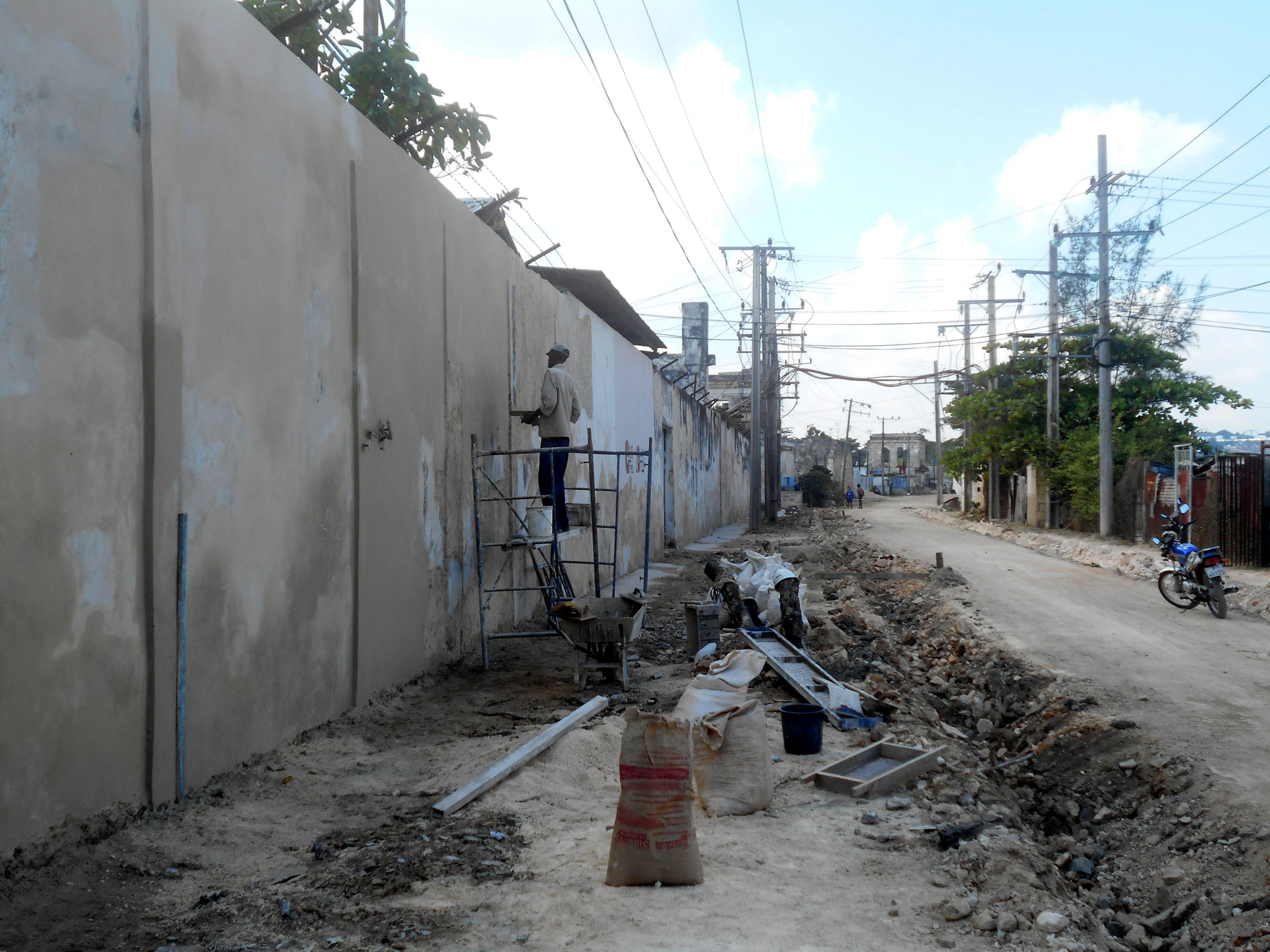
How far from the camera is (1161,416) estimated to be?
77.9 feet

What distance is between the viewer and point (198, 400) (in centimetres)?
392

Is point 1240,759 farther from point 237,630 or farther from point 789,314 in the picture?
point 789,314

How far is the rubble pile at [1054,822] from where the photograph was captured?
11.0 ft

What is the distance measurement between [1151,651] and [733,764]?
5659 mm

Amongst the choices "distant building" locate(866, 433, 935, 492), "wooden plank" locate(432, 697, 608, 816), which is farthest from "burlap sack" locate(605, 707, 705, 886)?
"distant building" locate(866, 433, 935, 492)

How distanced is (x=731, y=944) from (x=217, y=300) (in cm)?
334

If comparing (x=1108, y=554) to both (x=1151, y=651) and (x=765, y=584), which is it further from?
(x=765, y=584)

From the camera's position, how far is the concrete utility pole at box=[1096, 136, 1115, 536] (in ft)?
67.0

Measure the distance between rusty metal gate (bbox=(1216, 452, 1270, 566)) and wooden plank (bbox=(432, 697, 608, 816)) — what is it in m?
13.1

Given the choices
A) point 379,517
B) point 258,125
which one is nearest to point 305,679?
point 379,517

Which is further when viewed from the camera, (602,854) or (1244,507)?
(1244,507)

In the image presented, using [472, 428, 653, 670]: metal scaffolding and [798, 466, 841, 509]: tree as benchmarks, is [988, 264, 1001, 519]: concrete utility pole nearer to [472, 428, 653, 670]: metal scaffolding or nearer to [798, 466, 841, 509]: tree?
[798, 466, 841, 509]: tree

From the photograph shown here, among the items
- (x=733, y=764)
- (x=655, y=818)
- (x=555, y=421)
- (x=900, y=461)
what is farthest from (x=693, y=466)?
(x=900, y=461)

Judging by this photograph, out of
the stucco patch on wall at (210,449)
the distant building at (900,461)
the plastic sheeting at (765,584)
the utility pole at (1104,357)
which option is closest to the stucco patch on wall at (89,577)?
the stucco patch on wall at (210,449)
